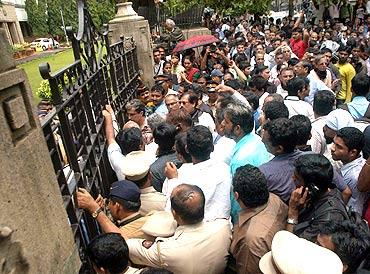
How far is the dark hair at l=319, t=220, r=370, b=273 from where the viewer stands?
84.2 inches

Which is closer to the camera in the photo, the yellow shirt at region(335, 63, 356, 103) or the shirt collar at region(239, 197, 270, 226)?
the shirt collar at region(239, 197, 270, 226)

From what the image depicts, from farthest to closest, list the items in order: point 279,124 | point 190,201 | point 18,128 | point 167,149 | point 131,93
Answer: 1. point 131,93
2. point 167,149
3. point 279,124
4. point 190,201
5. point 18,128

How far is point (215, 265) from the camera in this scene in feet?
8.74

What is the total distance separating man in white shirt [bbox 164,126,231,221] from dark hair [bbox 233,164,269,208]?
0.38m

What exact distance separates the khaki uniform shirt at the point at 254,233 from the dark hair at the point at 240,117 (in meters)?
1.20

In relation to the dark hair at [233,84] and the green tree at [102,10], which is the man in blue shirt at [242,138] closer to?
the dark hair at [233,84]

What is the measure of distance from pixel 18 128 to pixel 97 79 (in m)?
2.56

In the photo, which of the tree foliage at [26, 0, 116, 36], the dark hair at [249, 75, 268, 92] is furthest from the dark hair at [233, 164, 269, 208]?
the tree foliage at [26, 0, 116, 36]

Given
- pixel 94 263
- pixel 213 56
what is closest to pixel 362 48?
pixel 213 56

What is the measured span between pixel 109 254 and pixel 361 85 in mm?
4044

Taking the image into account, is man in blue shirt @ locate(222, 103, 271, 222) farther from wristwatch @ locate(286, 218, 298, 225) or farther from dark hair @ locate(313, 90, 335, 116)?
dark hair @ locate(313, 90, 335, 116)

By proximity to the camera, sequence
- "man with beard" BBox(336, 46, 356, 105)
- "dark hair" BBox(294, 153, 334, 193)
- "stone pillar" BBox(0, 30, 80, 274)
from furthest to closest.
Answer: "man with beard" BBox(336, 46, 356, 105) → "dark hair" BBox(294, 153, 334, 193) → "stone pillar" BBox(0, 30, 80, 274)

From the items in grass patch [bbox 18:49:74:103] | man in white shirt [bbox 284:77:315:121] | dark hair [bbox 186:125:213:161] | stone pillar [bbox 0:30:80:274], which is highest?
stone pillar [bbox 0:30:80:274]

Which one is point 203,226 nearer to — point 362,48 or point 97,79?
point 97,79
